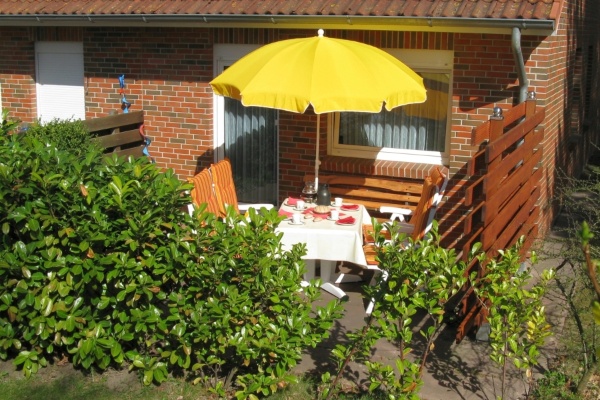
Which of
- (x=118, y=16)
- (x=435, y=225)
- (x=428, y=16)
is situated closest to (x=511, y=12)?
(x=428, y=16)

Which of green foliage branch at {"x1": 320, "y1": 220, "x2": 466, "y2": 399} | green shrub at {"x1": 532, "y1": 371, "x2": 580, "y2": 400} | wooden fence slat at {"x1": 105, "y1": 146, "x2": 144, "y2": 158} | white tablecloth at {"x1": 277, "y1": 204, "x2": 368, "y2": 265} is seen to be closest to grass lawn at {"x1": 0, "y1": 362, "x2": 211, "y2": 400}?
green foliage branch at {"x1": 320, "y1": 220, "x2": 466, "y2": 399}

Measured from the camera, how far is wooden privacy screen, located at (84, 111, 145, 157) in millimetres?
9969

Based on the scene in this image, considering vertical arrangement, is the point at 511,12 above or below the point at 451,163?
above

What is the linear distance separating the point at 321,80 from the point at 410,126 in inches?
97.0

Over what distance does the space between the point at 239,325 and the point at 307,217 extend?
103 inches

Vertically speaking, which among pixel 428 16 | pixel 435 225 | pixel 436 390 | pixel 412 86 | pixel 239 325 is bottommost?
pixel 436 390

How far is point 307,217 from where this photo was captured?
7980mm

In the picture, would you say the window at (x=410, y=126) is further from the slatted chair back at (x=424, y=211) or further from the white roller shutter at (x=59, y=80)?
the white roller shutter at (x=59, y=80)

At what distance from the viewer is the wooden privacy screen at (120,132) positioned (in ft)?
32.7

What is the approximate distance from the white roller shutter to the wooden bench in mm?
3786

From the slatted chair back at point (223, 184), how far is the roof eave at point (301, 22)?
175 cm

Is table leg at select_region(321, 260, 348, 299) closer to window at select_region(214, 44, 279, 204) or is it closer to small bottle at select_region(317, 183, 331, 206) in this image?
small bottle at select_region(317, 183, 331, 206)

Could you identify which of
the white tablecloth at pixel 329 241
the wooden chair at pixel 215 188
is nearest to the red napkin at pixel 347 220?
the white tablecloth at pixel 329 241

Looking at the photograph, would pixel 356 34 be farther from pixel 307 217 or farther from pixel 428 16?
pixel 307 217
